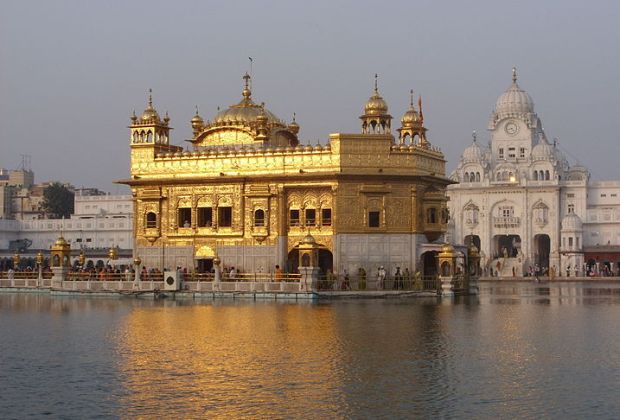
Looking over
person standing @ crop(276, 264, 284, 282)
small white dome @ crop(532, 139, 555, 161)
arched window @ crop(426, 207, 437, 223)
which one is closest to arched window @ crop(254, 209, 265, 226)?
person standing @ crop(276, 264, 284, 282)

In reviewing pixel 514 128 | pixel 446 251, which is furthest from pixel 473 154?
pixel 446 251

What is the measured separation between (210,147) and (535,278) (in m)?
39.3

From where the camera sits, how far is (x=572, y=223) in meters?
81.1

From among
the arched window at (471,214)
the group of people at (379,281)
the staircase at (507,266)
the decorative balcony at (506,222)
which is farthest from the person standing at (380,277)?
the arched window at (471,214)

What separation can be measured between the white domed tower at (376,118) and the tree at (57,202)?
230 feet

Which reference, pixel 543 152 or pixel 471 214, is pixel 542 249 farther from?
pixel 543 152

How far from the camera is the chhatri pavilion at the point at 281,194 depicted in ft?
131

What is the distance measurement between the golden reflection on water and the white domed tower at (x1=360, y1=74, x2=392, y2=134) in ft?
52.6

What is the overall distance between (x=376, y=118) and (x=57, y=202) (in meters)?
73.1

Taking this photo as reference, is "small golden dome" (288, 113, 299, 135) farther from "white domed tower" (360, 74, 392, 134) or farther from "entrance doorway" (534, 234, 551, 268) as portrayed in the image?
"entrance doorway" (534, 234, 551, 268)

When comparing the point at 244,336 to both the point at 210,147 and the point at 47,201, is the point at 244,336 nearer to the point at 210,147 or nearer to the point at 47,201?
the point at 210,147


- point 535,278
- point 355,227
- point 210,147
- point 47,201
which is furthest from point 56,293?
point 47,201

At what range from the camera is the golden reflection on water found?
44.6 feet

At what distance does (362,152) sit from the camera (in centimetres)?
3991
